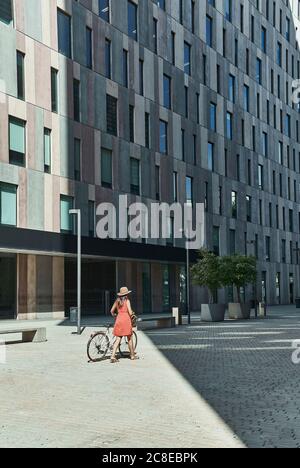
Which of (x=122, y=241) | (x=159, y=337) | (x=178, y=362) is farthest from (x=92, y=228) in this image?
(x=178, y=362)

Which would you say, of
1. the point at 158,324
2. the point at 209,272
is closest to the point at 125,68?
the point at 209,272

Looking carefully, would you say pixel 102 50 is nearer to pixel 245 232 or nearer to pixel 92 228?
pixel 92 228

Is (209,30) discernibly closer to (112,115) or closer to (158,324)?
(112,115)

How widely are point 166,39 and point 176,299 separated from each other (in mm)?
18270

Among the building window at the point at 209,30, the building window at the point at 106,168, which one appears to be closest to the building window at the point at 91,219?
the building window at the point at 106,168

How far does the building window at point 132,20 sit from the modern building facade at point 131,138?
100 mm

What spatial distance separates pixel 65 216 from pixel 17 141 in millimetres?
5059

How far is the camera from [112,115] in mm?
38781

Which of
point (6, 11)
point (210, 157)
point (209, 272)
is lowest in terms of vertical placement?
point (209, 272)

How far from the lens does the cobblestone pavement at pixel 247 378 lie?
299 inches

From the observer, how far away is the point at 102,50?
124 feet

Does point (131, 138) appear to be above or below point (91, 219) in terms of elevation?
above

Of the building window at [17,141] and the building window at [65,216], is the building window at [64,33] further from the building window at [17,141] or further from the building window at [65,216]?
the building window at [65,216]

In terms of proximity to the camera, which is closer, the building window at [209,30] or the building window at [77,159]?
the building window at [77,159]
